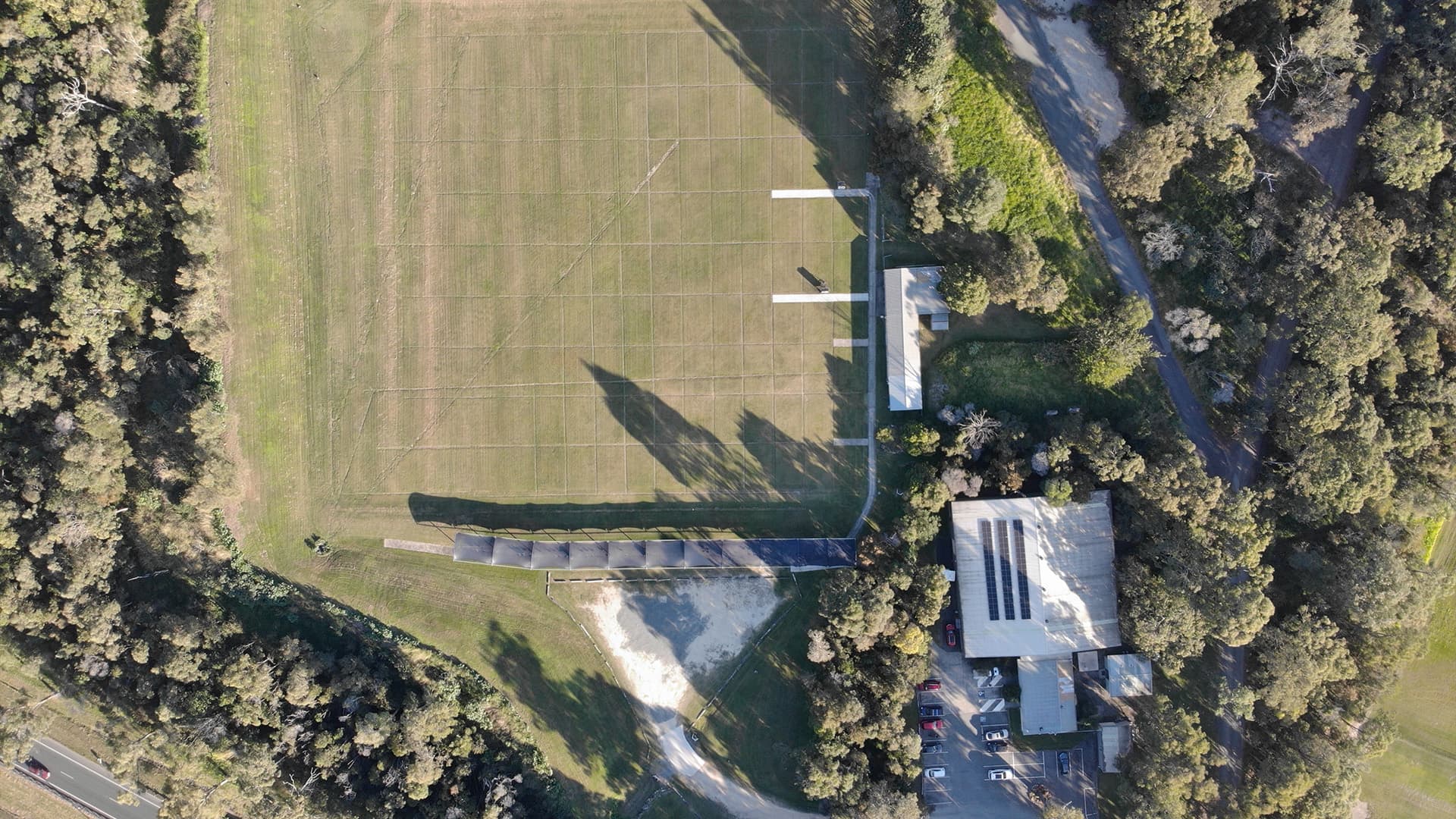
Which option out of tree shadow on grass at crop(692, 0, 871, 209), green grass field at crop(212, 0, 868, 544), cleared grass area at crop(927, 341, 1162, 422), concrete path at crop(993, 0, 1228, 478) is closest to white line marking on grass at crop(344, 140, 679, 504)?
green grass field at crop(212, 0, 868, 544)

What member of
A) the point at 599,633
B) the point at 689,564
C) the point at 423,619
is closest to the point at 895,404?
the point at 689,564

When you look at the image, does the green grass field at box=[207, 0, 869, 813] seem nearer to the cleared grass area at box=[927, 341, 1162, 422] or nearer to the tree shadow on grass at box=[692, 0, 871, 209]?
the tree shadow on grass at box=[692, 0, 871, 209]

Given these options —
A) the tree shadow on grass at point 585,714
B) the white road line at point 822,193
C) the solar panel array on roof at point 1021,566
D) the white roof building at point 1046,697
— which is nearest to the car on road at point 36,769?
the tree shadow on grass at point 585,714

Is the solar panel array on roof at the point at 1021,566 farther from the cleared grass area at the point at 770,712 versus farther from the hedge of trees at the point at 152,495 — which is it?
the hedge of trees at the point at 152,495

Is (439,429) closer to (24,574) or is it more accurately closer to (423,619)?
(423,619)

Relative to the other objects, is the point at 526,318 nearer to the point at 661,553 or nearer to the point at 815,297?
the point at 661,553

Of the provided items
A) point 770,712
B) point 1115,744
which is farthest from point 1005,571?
point 770,712

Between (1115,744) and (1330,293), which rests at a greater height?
(1330,293)
